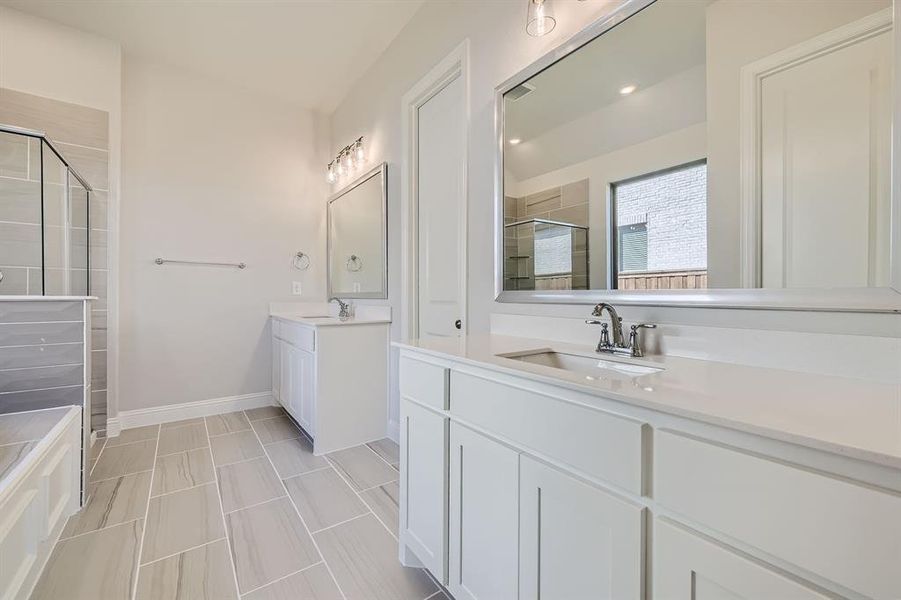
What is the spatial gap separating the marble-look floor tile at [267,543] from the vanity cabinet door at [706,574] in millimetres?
1263

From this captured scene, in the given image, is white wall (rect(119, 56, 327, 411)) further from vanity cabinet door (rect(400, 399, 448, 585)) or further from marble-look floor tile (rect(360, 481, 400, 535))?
vanity cabinet door (rect(400, 399, 448, 585))

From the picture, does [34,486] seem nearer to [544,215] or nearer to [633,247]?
[544,215]

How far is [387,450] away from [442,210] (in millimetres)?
1532

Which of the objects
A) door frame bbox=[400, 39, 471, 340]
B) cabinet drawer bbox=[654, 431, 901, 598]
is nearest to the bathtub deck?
door frame bbox=[400, 39, 471, 340]

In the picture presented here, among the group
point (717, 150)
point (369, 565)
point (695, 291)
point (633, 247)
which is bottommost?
point (369, 565)

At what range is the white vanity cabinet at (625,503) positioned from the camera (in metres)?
0.47

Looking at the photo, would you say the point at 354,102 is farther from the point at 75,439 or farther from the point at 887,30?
the point at 887,30

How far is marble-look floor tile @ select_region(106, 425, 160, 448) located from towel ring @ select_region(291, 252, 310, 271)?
1610 mm

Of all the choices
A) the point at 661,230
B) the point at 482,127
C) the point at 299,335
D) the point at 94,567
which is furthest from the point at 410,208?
the point at 94,567

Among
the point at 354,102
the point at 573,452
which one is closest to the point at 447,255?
the point at 573,452

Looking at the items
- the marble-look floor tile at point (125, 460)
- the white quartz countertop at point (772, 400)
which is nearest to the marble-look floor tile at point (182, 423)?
the marble-look floor tile at point (125, 460)

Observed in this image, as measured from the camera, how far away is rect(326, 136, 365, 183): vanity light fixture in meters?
2.87

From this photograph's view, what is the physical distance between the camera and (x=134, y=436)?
2582 millimetres

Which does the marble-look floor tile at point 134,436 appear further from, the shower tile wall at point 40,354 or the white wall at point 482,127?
the white wall at point 482,127
